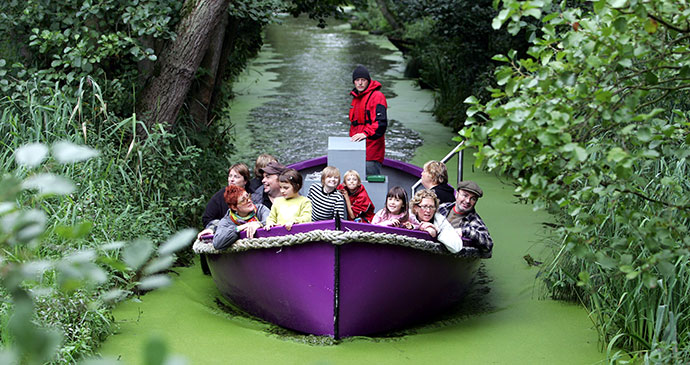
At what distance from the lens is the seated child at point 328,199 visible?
202 inches

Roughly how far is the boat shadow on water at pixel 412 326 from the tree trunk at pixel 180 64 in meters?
1.80

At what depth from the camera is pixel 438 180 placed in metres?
5.77

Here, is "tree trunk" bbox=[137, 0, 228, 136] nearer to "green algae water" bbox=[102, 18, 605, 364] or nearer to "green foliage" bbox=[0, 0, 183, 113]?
"green foliage" bbox=[0, 0, 183, 113]

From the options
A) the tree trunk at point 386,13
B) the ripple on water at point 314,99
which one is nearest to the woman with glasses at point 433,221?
the ripple on water at point 314,99

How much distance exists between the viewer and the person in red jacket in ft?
21.4

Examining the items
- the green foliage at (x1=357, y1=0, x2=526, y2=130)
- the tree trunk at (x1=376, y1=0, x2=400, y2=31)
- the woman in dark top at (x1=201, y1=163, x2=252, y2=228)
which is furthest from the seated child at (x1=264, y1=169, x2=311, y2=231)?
the tree trunk at (x1=376, y1=0, x2=400, y2=31)

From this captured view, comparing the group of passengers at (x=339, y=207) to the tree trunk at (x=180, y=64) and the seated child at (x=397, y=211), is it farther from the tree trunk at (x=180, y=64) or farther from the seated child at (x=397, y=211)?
the tree trunk at (x=180, y=64)

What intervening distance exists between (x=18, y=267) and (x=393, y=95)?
14942mm

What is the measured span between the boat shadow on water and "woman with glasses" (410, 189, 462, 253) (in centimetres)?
68

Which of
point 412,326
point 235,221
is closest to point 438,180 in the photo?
point 412,326

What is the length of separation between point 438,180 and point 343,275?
1.35 m

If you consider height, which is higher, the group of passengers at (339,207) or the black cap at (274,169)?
the black cap at (274,169)

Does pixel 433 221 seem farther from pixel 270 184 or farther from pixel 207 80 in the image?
pixel 207 80

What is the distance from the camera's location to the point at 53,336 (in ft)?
3.10
